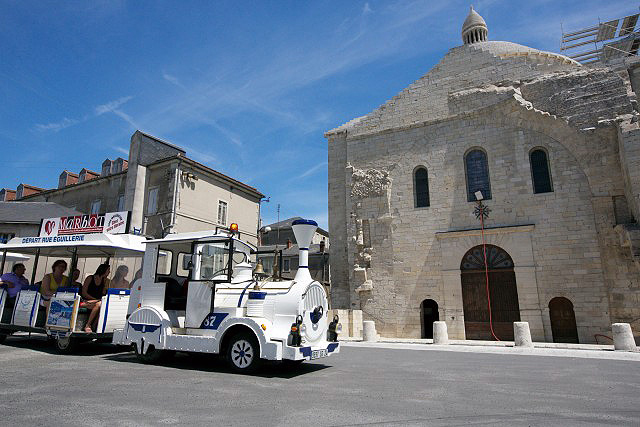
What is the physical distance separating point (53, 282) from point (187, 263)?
437 centimetres

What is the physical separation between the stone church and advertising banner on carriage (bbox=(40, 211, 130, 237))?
10.6 metres

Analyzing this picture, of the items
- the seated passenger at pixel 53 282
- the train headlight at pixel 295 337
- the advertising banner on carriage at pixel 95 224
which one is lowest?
the train headlight at pixel 295 337

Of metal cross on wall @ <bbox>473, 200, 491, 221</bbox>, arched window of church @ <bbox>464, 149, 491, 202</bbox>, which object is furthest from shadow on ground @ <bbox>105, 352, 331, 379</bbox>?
arched window of church @ <bbox>464, 149, 491, 202</bbox>

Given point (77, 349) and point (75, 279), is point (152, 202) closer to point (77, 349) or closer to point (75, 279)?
point (75, 279)

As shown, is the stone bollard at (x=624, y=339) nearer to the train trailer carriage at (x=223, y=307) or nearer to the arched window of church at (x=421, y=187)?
the arched window of church at (x=421, y=187)

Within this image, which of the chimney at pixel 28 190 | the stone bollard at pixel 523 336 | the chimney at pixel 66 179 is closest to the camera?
the stone bollard at pixel 523 336

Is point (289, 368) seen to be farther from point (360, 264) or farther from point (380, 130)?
point (380, 130)

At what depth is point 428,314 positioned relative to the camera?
53.6ft

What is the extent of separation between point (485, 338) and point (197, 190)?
53.4 feet

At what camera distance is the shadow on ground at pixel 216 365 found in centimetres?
657

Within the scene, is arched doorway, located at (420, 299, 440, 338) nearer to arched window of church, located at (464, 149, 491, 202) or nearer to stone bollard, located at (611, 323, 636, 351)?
arched window of church, located at (464, 149, 491, 202)

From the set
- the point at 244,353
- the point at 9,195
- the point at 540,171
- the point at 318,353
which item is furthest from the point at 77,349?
the point at 9,195

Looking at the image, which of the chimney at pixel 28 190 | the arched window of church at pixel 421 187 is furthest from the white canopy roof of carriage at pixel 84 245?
the chimney at pixel 28 190

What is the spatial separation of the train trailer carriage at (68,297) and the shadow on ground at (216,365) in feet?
2.88
